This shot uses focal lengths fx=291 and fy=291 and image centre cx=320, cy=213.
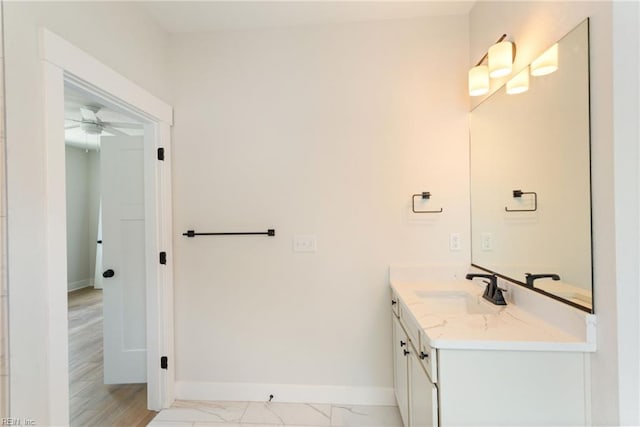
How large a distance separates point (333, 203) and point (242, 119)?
94cm

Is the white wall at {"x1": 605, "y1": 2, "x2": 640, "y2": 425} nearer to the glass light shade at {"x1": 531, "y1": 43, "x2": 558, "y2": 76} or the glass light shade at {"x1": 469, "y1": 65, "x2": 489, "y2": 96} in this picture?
the glass light shade at {"x1": 531, "y1": 43, "x2": 558, "y2": 76}

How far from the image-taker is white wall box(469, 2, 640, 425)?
1005mm

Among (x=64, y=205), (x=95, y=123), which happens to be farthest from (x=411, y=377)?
(x=95, y=123)

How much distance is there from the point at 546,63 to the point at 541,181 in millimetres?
544

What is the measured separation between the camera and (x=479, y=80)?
70.7 inches

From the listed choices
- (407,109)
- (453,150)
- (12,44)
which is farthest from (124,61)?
(453,150)

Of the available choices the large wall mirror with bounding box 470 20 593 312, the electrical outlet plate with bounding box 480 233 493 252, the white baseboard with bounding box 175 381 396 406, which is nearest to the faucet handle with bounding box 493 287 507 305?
the large wall mirror with bounding box 470 20 593 312

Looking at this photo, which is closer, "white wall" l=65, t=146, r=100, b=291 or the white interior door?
the white interior door

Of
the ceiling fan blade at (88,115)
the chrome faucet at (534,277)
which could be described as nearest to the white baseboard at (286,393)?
the chrome faucet at (534,277)

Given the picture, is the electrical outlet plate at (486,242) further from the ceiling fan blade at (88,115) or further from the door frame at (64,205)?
the ceiling fan blade at (88,115)

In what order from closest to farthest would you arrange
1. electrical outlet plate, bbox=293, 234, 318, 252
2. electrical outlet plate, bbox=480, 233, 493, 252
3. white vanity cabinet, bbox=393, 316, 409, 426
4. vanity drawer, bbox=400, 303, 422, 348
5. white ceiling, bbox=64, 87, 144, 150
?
1. vanity drawer, bbox=400, 303, 422, 348
2. white vanity cabinet, bbox=393, 316, 409, 426
3. electrical outlet plate, bbox=480, 233, 493, 252
4. electrical outlet plate, bbox=293, 234, 318, 252
5. white ceiling, bbox=64, 87, 144, 150

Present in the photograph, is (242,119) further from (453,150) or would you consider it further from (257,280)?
(453,150)

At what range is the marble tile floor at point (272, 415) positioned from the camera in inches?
76.2

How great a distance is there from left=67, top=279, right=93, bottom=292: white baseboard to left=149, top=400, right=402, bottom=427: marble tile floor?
4.76m
